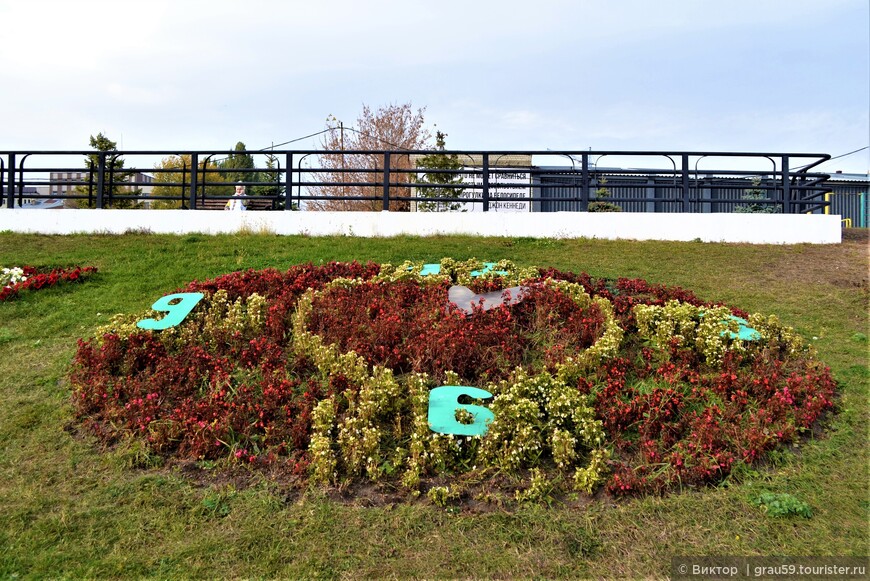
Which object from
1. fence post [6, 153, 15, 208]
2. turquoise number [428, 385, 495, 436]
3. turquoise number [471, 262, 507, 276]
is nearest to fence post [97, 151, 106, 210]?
fence post [6, 153, 15, 208]

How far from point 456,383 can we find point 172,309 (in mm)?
3448

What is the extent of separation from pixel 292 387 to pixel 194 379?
36.9 inches

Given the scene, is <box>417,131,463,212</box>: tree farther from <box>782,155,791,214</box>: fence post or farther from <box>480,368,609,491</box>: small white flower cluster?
<box>480,368,609,491</box>: small white flower cluster

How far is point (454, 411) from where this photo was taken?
511 centimetres

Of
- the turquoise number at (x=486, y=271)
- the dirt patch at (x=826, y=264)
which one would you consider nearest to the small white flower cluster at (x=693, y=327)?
the turquoise number at (x=486, y=271)

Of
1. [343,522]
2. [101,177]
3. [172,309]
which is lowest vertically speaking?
[343,522]

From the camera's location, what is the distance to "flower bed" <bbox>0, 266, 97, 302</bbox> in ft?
28.1

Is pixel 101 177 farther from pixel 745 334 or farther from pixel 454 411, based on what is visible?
pixel 745 334

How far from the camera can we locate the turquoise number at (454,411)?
489 cm

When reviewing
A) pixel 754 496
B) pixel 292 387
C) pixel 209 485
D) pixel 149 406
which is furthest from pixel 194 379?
pixel 754 496

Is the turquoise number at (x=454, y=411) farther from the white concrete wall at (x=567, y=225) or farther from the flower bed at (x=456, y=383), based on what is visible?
the white concrete wall at (x=567, y=225)

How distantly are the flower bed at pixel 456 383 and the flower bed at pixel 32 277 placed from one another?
2608mm

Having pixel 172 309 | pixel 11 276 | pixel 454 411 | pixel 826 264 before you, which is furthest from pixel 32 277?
pixel 826 264

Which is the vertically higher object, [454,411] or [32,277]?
[32,277]
